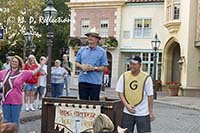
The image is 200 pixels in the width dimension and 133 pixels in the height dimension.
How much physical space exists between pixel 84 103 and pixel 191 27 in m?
21.9

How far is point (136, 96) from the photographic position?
749 centimetres

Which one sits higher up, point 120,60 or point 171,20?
point 171,20

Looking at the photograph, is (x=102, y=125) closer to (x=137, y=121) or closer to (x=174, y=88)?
(x=137, y=121)

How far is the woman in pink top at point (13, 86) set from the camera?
27.7ft

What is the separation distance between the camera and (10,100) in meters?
8.47

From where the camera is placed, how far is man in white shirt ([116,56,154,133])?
7477 millimetres

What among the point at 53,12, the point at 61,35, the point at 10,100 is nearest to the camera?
the point at 10,100

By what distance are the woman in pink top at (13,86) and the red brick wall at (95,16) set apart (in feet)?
94.9

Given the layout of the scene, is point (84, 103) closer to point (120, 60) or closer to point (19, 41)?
point (120, 60)

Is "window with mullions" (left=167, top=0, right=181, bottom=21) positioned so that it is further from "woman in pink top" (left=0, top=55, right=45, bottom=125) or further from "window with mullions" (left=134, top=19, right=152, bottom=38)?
"woman in pink top" (left=0, top=55, right=45, bottom=125)

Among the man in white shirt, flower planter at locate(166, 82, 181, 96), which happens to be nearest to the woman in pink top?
the man in white shirt

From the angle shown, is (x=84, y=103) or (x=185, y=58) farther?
(x=185, y=58)

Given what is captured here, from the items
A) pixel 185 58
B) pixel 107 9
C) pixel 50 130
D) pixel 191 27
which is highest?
pixel 107 9

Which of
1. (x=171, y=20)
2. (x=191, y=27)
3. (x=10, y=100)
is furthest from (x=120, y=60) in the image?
(x=10, y=100)
